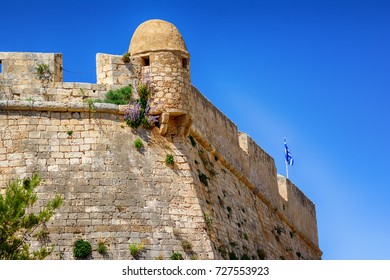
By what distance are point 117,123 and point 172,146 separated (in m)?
1.30

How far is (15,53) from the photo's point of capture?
24.8 m

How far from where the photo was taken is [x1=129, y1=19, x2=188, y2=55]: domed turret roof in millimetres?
25297

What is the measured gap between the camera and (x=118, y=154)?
80.2ft

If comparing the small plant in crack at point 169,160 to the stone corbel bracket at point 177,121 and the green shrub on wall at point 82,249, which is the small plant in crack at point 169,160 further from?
the green shrub on wall at point 82,249

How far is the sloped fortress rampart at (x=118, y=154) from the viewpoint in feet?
77.6

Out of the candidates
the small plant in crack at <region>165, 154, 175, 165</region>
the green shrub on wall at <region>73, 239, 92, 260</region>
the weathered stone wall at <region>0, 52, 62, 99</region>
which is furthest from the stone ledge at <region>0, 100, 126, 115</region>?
the green shrub on wall at <region>73, 239, 92, 260</region>

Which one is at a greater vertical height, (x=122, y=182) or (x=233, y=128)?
(x=233, y=128)

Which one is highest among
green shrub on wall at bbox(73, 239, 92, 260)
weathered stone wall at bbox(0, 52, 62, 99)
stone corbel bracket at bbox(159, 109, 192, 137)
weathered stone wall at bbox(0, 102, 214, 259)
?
weathered stone wall at bbox(0, 52, 62, 99)

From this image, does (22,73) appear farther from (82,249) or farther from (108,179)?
(82,249)

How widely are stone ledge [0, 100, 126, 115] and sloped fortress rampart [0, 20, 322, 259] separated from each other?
20 millimetres

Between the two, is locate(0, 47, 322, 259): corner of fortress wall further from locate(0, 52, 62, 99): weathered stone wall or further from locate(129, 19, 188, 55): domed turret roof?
locate(129, 19, 188, 55): domed turret roof

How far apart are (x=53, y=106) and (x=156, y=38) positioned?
2.68 metres
